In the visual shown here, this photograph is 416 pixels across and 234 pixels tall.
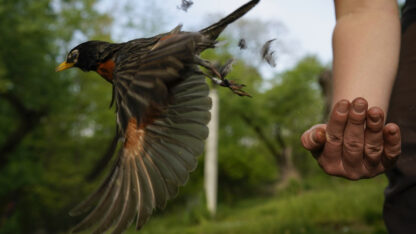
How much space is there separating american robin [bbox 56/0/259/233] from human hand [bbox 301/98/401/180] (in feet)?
1.13

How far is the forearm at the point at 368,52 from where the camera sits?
1156mm

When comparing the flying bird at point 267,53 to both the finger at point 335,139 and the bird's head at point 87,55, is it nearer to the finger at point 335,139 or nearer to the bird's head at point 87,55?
the finger at point 335,139

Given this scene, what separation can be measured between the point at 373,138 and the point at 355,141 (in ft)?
0.16

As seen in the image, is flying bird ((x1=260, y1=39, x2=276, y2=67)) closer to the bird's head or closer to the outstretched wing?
the outstretched wing

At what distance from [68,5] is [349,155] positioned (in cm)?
1595

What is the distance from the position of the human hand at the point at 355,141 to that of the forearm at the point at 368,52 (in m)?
0.16

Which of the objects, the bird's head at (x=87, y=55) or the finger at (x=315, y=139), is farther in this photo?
the bird's head at (x=87, y=55)

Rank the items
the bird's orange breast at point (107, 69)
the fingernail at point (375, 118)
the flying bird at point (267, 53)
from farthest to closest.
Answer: the bird's orange breast at point (107, 69), the flying bird at point (267, 53), the fingernail at point (375, 118)

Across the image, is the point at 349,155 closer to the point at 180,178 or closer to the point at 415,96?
the point at 415,96

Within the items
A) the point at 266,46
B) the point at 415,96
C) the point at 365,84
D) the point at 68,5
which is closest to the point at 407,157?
the point at 415,96

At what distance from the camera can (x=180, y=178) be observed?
4.18 feet

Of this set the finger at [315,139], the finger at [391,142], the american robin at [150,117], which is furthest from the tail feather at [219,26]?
the finger at [391,142]

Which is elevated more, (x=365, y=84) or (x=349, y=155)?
(x=365, y=84)

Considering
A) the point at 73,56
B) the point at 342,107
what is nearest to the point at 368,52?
Answer: the point at 342,107
